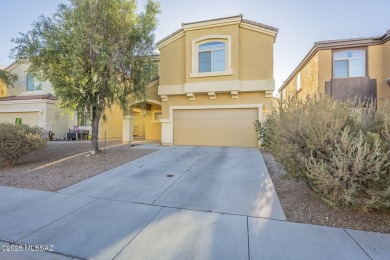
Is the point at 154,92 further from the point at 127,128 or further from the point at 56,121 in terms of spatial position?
the point at 56,121

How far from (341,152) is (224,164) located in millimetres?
4507

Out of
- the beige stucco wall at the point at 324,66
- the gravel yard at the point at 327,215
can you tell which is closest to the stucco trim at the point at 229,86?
the beige stucco wall at the point at 324,66

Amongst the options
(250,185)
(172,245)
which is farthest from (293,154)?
(172,245)

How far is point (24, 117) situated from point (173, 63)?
13087 mm

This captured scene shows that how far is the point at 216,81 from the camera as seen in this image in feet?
37.6

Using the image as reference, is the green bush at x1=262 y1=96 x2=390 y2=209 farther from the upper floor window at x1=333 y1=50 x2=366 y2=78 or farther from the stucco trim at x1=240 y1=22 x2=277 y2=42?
the upper floor window at x1=333 y1=50 x2=366 y2=78

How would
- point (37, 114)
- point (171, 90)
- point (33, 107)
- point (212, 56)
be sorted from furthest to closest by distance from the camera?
point (37, 114) → point (33, 107) → point (171, 90) → point (212, 56)

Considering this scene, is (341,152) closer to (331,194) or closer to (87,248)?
(331,194)

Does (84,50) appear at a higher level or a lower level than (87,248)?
higher

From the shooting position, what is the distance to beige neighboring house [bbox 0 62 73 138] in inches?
612

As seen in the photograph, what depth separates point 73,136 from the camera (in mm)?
16109

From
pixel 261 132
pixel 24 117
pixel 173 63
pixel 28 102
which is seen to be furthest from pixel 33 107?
pixel 261 132

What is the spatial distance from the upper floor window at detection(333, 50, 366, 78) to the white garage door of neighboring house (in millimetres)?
21372

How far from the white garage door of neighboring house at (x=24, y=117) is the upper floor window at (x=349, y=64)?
70.1 feet
